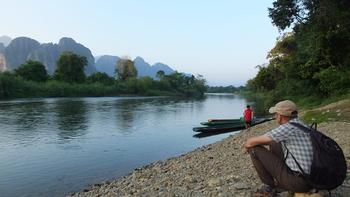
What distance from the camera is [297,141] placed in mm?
5770

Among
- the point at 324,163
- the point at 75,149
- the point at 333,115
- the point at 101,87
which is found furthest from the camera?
the point at 101,87

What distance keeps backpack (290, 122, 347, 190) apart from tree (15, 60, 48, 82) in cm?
11465

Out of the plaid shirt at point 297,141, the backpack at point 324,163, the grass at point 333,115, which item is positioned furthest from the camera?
the grass at point 333,115

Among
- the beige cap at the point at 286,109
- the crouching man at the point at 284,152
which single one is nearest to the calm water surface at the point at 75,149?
the crouching man at the point at 284,152

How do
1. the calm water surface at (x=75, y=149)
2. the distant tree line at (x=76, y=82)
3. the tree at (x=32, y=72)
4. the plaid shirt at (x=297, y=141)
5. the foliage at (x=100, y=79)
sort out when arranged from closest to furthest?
the plaid shirt at (x=297, y=141)
the calm water surface at (x=75, y=149)
the distant tree line at (x=76, y=82)
the tree at (x=32, y=72)
the foliage at (x=100, y=79)

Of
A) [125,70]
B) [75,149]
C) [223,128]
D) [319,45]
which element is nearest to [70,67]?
[125,70]

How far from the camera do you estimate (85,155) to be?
21.8 metres

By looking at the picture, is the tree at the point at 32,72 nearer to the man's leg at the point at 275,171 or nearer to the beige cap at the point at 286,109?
the man's leg at the point at 275,171

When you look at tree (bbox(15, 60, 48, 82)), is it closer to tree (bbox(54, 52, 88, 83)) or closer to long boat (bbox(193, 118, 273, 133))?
tree (bbox(54, 52, 88, 83))

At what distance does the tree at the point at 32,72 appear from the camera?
113 metres

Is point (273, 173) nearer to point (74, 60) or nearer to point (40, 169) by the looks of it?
point (40, 169)

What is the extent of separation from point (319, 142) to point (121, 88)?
123 meters

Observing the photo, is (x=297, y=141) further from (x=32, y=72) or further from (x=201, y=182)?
(x=32, y=72)

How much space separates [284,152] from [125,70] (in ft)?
488
